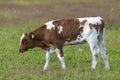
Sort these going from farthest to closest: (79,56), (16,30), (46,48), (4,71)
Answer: (16,30) < (79,56) < (46,48) < (4,71)

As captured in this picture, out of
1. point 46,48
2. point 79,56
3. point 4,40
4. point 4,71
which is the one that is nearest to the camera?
point 4,71

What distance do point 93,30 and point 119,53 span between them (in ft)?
10.1

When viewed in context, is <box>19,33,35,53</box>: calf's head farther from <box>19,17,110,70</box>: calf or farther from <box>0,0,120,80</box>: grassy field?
<box>0,0,120,80</box>: grassy field

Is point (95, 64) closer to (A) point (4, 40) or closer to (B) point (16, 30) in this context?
(A) point (4, 40)

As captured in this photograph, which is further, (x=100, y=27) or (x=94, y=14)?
(x=94, y=14)

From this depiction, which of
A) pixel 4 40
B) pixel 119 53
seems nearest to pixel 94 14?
pixel 4 40

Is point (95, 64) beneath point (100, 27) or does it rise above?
beneath

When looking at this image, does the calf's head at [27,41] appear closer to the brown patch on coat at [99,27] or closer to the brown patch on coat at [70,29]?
the brown patch on coat at [70,29]

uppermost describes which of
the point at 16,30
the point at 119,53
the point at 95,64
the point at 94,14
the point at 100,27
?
the point at 100,27

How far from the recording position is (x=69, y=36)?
1351cm

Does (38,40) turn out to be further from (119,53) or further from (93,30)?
(119,53)

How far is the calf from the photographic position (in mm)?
13305

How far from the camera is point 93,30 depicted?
43.5ft

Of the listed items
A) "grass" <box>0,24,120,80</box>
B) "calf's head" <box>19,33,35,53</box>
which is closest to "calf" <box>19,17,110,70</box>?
"calf's head" <box>19,33,35,53</box>
